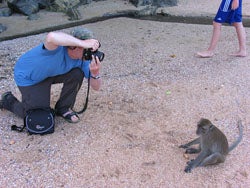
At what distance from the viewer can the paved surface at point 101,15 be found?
23.3ft

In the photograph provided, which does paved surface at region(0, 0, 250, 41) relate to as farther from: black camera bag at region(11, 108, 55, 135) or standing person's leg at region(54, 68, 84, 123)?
black camera bag at region(11, 108, 55, 135)

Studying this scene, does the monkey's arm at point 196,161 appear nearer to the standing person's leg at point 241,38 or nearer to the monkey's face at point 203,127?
the monkey's face at point 203,127

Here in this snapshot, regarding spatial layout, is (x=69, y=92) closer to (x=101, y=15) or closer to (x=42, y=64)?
(x=42, y=64)

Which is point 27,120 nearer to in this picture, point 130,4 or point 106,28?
point 106,28

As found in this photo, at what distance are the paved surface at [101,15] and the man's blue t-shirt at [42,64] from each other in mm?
3379

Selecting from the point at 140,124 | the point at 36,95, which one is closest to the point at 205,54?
the point at 140,124

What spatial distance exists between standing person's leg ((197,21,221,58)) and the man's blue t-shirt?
2320 millimetres

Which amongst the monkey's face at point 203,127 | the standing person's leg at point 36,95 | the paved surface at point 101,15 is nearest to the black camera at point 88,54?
the standing person's leg at point 36,95

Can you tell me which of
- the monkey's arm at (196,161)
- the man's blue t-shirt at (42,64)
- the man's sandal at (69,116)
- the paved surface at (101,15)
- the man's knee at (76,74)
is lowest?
the paved surface at (101,15)

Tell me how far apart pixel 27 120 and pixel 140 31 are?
3.58 metres

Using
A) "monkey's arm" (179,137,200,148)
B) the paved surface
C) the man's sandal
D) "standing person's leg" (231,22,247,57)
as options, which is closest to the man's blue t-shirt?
the man's sandal

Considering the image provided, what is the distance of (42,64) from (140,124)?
1.07 meters

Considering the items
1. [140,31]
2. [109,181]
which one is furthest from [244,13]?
[109,181]

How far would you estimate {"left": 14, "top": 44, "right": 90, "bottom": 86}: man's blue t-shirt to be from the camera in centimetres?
318
